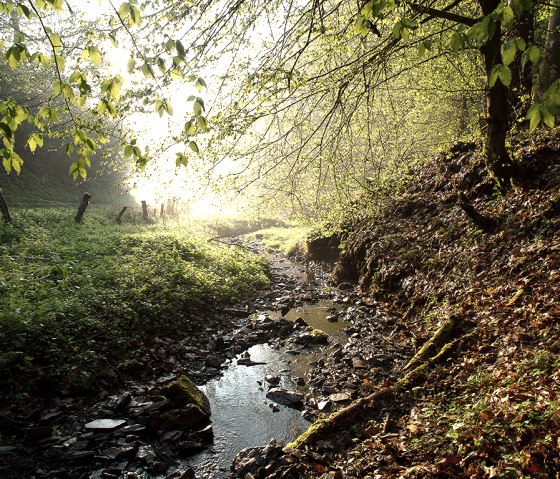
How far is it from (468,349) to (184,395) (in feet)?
15.1

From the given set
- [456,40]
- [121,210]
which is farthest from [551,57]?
[121,210]

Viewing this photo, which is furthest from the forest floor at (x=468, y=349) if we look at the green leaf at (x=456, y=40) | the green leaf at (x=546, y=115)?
the green leaf at (x=456, y=40)

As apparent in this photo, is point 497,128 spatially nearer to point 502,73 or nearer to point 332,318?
point 332,318

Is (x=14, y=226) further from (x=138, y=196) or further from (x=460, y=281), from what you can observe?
(x=138, y=196)

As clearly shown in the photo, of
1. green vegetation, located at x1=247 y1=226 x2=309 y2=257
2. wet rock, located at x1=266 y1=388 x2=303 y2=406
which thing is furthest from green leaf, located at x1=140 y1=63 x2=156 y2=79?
green vegetation, located at x1=247 y1=226 x2=309 y2=257

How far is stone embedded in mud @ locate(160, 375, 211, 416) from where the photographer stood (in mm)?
6070

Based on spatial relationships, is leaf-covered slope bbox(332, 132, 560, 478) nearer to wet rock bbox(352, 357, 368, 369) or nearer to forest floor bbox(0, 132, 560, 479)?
forest floor bbox(0, 132, 560, 479)

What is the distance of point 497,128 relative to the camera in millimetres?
8172

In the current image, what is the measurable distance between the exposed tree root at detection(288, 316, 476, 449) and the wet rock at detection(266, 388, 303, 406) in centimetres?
109

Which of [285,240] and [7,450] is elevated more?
[285,240]

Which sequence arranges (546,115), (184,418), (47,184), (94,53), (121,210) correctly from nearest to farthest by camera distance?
(546,115) → (94,53) → (184,418) → (121,210) → (47,184)

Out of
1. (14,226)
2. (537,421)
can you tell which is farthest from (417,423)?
(14,226)

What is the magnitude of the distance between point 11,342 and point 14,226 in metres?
10.9

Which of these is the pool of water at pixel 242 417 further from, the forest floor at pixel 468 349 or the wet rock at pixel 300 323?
the wet rock at pixel 300 323
